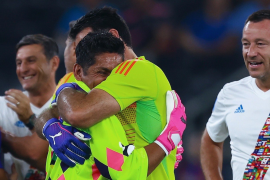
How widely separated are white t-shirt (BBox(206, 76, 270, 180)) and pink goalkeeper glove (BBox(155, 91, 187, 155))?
1.14 meters

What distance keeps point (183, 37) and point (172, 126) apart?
5398 millimetres

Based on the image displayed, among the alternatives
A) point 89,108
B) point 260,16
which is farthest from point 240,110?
point 89,108

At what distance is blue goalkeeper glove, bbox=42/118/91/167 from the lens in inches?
86.4

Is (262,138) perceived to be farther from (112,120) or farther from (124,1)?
(124,1)

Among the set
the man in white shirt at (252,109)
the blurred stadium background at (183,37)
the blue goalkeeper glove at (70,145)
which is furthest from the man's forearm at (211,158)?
the blurred stadium background at (183,37)

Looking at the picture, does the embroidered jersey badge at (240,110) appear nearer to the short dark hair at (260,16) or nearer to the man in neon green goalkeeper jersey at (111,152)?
the short dark hair at (260,16)

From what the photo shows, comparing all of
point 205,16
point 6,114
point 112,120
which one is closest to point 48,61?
point 6,114

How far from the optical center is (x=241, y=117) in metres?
3.40

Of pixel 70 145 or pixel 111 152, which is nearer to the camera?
pixel 111 152

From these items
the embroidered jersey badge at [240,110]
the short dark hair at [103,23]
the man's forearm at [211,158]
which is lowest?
the man's forearm at [211,158]

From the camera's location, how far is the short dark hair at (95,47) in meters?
2.29

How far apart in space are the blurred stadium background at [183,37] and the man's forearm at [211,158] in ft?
8.83

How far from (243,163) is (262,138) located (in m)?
0.26

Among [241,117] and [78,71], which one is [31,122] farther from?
[241,117]
